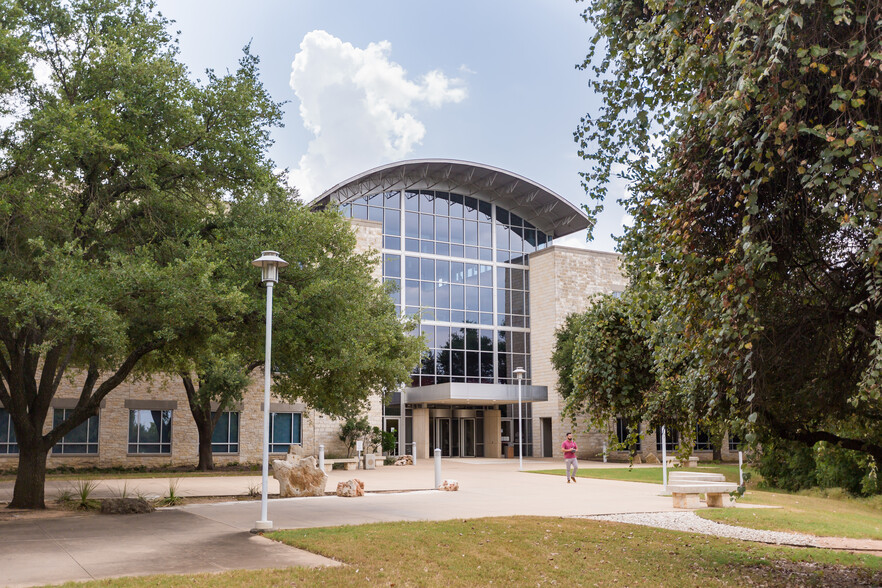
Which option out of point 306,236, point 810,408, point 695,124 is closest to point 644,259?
point 695,124

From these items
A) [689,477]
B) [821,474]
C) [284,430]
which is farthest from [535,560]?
[284,430]

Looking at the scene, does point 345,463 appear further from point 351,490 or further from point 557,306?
point 557,306

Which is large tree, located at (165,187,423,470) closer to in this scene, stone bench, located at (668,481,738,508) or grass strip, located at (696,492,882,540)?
stone bench, located at (668,481,738,508)

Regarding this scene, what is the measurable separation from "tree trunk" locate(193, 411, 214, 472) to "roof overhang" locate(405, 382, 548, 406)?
12.3 meters

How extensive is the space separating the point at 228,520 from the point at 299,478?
519 centimetres

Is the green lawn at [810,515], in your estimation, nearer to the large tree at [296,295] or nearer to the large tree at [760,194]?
the large tree at [760,194]

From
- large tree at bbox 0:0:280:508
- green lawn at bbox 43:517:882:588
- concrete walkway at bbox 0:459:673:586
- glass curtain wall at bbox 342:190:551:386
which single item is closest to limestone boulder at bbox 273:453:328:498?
concrete walkway at bbox 0:459:673:586

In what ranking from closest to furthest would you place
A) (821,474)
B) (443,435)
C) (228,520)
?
(228,520), (821,474), (443,435)

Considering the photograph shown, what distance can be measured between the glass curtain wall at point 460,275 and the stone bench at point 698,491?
83.2 ft

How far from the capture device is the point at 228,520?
13953 millimetres

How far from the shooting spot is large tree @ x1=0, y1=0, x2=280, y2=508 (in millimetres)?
12383

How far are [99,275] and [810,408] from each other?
34.6ft

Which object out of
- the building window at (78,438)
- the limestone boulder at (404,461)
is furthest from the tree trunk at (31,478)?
the limestone boulder at (404,461)

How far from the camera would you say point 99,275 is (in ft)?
40.9
